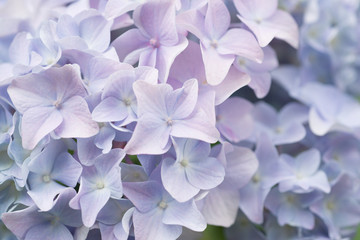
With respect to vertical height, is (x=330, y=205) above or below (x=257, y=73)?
below

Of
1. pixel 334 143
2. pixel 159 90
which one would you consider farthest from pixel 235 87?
pixel 334 143

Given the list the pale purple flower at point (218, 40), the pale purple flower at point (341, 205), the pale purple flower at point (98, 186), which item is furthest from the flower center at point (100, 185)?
the pale purple flower at point (341, 205)

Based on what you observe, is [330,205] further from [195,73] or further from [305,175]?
[195,73]

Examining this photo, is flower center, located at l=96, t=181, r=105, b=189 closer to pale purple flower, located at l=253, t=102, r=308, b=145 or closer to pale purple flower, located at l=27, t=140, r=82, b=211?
pale purple flower, located at l=27, t=140, r=82, b=211

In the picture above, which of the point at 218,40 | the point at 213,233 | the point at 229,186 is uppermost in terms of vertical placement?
the point at 218,40

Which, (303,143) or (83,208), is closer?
(83,208)

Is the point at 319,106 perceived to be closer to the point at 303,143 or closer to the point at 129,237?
the point at 303,143

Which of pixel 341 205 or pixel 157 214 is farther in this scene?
pixel 341 205

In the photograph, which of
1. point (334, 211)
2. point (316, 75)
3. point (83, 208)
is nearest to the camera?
point (83, 208)

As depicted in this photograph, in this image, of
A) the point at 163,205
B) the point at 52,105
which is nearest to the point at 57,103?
the point at 52,105
